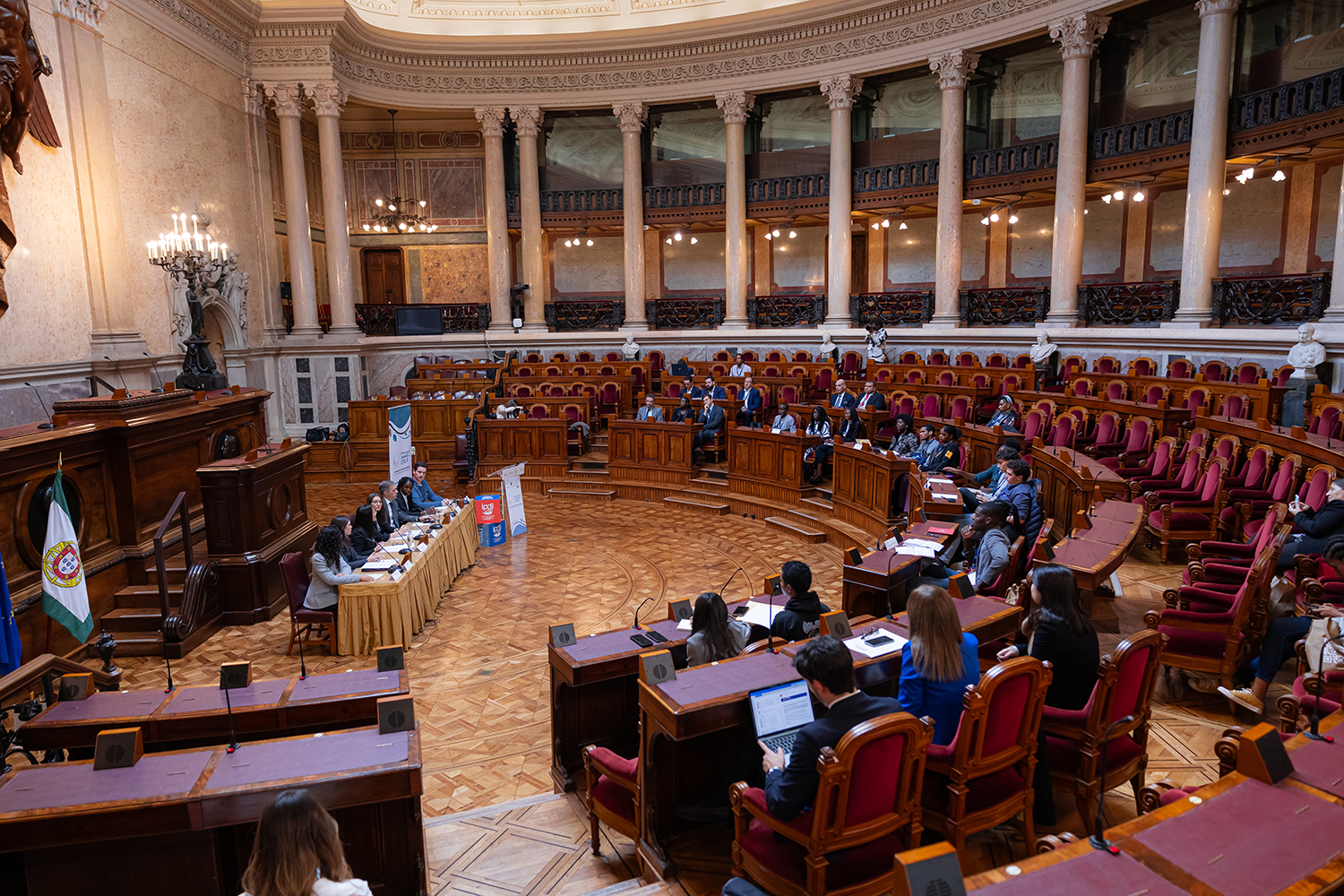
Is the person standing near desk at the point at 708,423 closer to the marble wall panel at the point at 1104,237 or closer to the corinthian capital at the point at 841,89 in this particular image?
the corinthian capital at the point at 841,89

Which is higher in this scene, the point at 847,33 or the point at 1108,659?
the point at 847,33

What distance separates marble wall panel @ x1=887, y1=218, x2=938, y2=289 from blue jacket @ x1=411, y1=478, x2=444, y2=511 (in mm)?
15037

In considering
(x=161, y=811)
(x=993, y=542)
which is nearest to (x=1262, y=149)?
(x=993, y=542)

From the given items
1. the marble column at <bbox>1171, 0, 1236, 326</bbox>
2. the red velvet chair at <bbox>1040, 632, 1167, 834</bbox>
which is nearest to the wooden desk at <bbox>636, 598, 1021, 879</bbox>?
the red velvet chair at <bbox>1040, 632, 1167, 834</bbox>

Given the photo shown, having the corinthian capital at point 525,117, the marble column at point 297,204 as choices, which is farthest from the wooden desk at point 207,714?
the corinthian capital at point 525,117

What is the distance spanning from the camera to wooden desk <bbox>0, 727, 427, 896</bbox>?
2.77 meters

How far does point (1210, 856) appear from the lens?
2143 millimetres

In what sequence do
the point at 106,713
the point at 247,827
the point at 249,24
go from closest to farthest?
the point at 247,827 → the point at 106,713 → the point at 249,24

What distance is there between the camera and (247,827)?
3037mm

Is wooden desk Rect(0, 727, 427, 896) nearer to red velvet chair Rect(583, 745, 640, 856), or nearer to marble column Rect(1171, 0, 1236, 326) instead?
red velvet chair Rect(583, 745, 640, 856)

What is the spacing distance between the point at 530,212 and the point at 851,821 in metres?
18.5

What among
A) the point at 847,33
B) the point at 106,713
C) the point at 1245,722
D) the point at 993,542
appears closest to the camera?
the point at 106,713

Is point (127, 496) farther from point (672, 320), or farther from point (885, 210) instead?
point (885, 210)

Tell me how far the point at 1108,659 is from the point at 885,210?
16.9m
